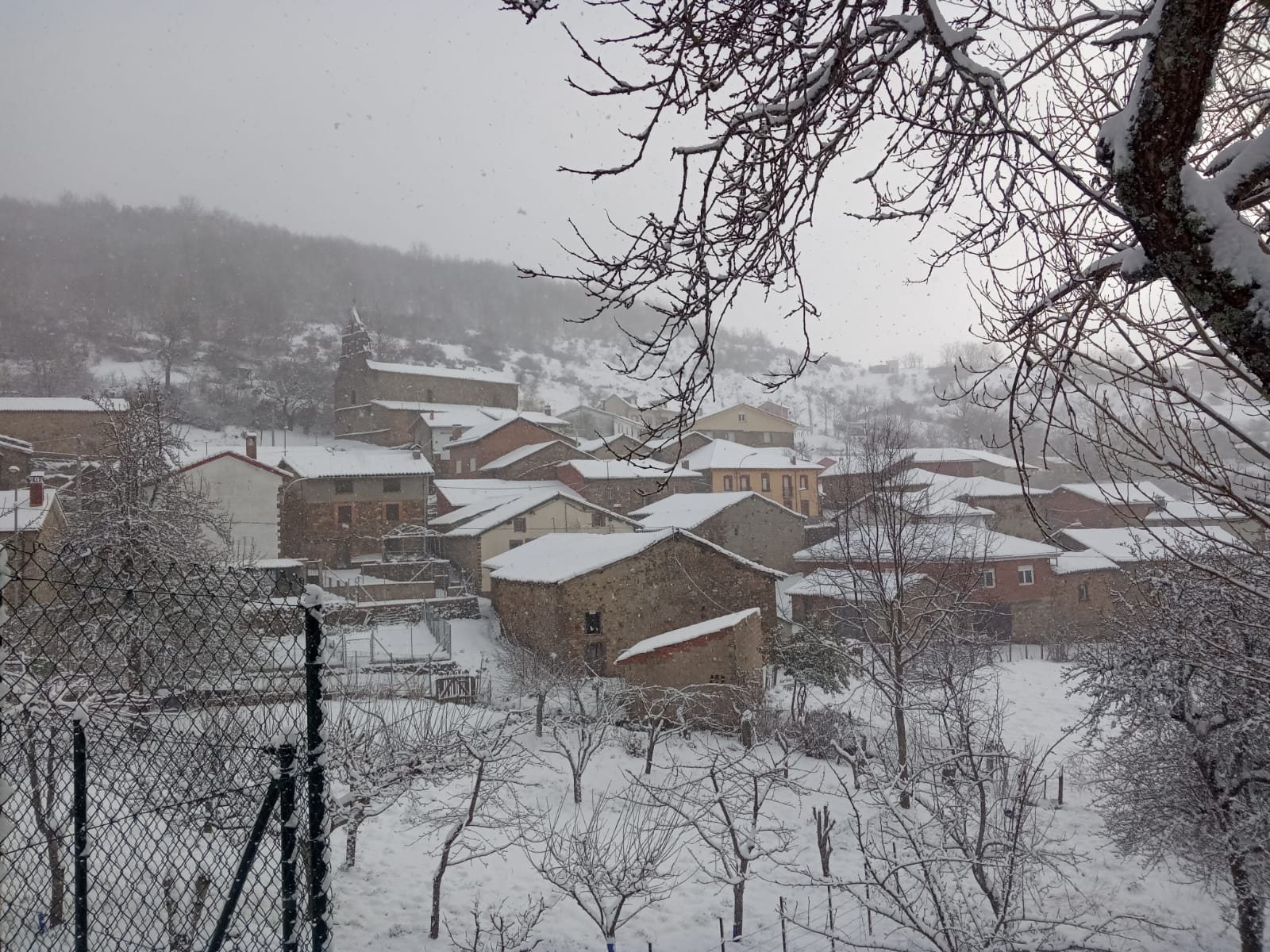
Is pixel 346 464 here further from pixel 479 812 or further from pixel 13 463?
pixel 479 812

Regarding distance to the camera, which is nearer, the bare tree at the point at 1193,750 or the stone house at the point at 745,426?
the bare tree at the point at 1193,750

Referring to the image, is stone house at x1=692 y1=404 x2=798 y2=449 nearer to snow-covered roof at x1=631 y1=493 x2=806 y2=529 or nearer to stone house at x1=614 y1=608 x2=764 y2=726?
snow-covered roof at x1=631 y1=493 x2=806 y2=529

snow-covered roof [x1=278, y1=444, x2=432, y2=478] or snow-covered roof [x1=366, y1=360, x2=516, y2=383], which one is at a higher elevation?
snow-covered roof [x1=366, y1=360, x2=516, y2=383]

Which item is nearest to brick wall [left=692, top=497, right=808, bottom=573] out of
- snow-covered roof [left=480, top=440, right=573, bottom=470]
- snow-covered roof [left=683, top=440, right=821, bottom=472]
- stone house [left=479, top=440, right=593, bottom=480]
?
snow-covered roof [left=683, top=440, right=821, bottom=472]

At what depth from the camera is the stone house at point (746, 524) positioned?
2703 centimetres

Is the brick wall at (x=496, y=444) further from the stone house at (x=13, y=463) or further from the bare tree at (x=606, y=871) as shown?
the bare tree at (x=606, y=871)

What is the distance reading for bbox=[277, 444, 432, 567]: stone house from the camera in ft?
93.3

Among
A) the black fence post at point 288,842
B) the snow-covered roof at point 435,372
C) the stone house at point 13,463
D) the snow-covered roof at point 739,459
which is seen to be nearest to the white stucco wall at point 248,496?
the stone house at point 13,463

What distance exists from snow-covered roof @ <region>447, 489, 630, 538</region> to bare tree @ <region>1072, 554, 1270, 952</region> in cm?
1904

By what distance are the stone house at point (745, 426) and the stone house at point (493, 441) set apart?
14.3m

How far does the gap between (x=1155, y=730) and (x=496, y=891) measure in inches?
358

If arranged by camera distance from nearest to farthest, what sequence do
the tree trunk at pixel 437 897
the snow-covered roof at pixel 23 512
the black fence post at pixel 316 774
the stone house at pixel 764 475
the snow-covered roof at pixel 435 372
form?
the black fence post at pixel 316 774 → the tree trunk at pixel 437 897 → the snow-covered roof at pixel 23 512 → the stone house at pixel 764 475 → the snow-covered roof at pixel 435 372

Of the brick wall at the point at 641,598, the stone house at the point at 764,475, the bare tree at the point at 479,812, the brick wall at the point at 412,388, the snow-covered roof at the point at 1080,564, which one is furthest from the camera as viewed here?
the brick wall at the point at 412,388

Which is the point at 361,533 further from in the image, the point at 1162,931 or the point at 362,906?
the point at 1162,931
